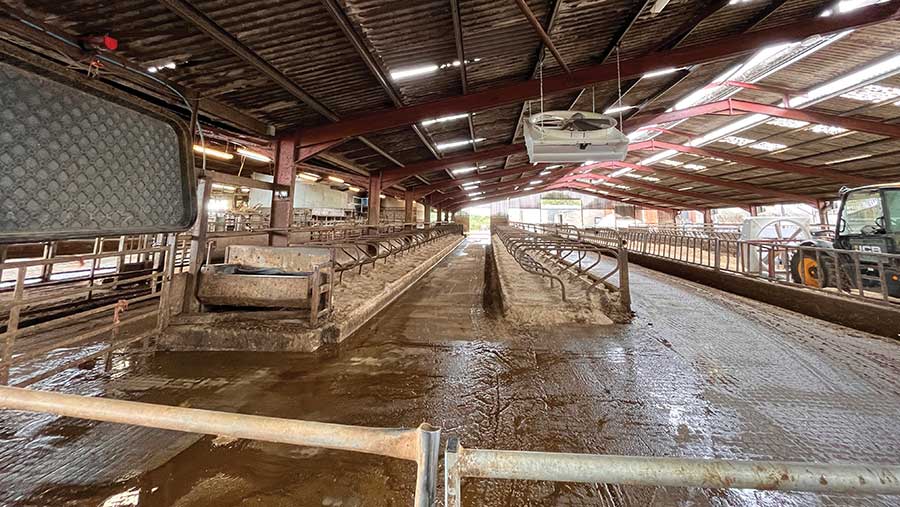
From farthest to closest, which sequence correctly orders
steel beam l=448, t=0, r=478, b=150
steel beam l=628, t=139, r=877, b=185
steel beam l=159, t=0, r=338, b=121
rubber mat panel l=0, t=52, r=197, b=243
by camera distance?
steel beam l=628, t=139, r=877, b=185
steel beam l=448, t=0, r=478, b=150
steel beam l=159, t=0, r=338, b=121
rubber mat panel l=0, t=52, r=197, b=243

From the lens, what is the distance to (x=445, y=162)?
11.3m

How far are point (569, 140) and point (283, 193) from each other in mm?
5376

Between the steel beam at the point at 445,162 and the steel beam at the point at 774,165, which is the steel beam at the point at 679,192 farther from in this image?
the steel beam at the point at 445,162

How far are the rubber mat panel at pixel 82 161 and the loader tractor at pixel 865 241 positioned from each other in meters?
7.11

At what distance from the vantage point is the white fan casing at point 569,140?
3.88 meters

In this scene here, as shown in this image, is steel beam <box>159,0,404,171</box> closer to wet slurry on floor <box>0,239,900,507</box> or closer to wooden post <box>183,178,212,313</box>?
wooden post <box>183,178,212,313</box>

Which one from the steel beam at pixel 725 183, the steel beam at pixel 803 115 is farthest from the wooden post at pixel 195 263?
the steel beam at pixel 725 183

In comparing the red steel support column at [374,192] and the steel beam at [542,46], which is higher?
the steel beam at [542,46]

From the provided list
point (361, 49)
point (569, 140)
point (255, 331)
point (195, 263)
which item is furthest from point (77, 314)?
point (569, 140)

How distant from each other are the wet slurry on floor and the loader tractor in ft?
5.62

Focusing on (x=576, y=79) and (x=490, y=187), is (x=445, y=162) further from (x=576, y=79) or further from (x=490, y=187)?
(x=490, y=187)

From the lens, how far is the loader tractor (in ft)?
14.1

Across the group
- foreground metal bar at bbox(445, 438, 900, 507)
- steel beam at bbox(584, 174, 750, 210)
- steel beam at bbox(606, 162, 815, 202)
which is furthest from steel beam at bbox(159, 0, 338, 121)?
steel beam at bbox(584, 174, 750, 210)

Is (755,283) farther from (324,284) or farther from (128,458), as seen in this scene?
(128,458)
